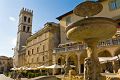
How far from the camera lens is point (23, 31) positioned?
60344 mm

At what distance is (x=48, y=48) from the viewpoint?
3794cm

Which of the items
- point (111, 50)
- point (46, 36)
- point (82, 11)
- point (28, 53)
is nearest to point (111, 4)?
point (111, 50)

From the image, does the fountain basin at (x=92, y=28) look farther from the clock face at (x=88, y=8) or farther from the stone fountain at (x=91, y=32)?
the clock face at (x=88, y=8)

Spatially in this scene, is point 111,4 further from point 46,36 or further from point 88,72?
point 88,72

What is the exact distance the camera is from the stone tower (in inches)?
2335

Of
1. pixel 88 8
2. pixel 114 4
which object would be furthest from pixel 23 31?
→ pixel 88 8

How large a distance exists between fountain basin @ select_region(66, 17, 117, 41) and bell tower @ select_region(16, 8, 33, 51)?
2056 inches

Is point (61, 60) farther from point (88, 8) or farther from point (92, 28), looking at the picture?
point (92, 28)

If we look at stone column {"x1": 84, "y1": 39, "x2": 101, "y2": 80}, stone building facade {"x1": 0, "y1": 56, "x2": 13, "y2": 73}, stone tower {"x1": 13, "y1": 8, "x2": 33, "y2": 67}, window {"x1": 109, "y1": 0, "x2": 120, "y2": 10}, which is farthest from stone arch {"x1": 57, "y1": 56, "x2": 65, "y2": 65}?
stone building facade {"x1": 0, "y1": 56, "x2": 13, "y2": 73}

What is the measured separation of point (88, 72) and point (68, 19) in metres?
27.9

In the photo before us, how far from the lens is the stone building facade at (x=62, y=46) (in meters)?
23.7

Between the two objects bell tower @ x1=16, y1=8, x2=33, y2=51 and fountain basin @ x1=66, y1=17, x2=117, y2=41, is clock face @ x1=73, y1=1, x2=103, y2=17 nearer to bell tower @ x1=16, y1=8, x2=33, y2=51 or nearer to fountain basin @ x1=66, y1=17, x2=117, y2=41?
fountain basin @ x1=66, y1=17, x2=117, y2=41

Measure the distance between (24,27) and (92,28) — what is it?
55.7 meters

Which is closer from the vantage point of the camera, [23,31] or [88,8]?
[88,8]
